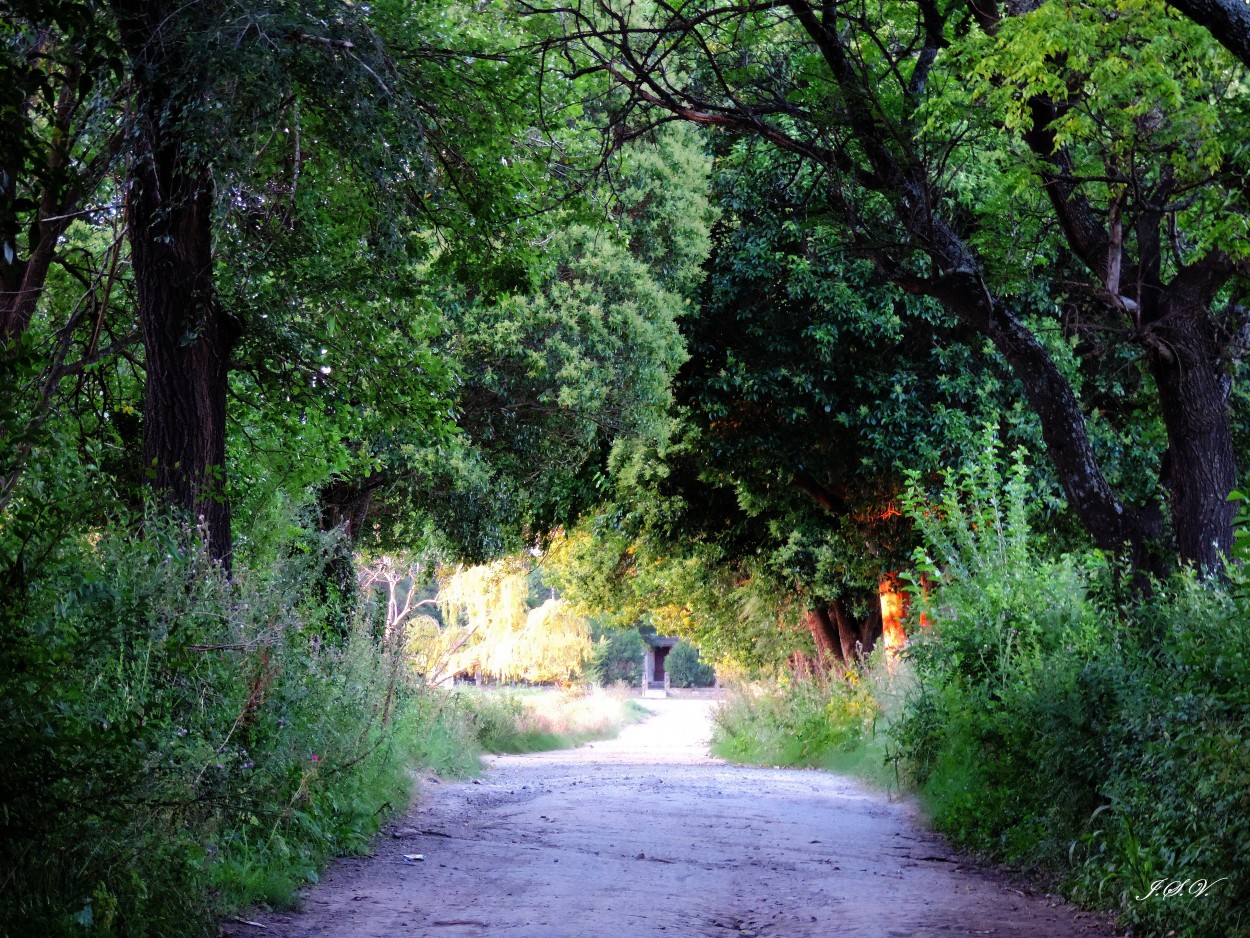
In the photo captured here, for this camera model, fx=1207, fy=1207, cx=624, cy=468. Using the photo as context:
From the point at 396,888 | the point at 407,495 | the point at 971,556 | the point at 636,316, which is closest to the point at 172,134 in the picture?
the point at 396,888

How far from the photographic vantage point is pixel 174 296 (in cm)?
879

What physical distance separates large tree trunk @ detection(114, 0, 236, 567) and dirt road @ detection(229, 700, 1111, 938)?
2.85m

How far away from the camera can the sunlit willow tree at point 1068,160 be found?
868cm

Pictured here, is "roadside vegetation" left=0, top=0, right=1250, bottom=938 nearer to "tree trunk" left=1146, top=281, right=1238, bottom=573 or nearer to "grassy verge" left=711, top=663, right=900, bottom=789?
"tree trunk" left=1146, top=281, right=1238, bottom=573

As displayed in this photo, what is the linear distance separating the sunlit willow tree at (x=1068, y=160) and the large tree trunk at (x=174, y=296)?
2780mm

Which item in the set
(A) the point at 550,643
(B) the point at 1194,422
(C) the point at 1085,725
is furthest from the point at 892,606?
(A) the point at 550,643

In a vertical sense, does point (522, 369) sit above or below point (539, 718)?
above

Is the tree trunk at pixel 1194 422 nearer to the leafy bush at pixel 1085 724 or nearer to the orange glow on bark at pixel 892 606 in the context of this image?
the leafy bush at pixel 1085 724

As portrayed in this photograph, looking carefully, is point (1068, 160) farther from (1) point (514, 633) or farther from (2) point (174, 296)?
(1) point (514, 633)

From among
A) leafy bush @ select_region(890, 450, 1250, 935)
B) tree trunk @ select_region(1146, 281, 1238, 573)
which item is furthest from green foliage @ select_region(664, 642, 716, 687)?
tree trunk @ select_region(1146, 281, 1238, 573)

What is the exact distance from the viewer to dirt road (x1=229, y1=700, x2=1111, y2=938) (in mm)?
6160

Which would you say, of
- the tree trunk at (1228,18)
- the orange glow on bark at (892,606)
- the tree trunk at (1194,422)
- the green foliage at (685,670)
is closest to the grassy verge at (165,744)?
the tree trunk at (1228,18)

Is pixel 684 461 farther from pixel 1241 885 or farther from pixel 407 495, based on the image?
pixel 1241 885

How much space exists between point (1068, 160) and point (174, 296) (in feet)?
25.0
